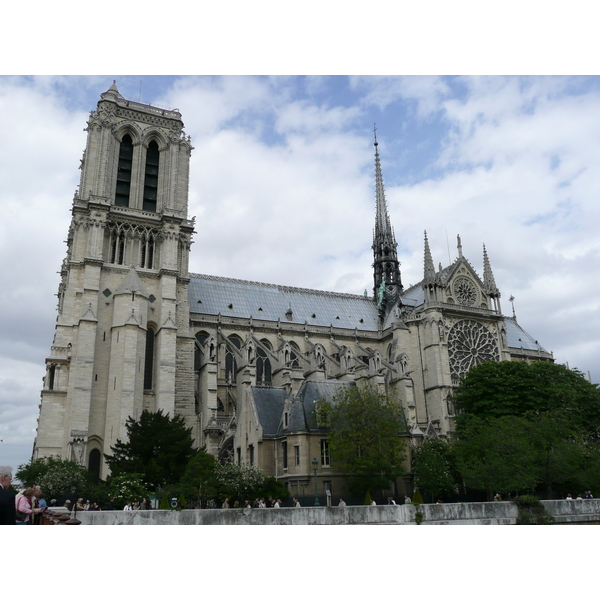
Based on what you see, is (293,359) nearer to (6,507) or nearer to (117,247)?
(117,247)

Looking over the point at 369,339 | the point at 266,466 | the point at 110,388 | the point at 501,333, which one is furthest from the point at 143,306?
the point at 501,333

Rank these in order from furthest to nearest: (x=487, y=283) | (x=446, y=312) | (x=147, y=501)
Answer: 1. (x=487, y=283)
2. (x=446, y=312)
3. (x=147, y=501)

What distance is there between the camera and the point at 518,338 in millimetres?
68938

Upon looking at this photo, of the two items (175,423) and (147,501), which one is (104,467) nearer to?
(175,423)

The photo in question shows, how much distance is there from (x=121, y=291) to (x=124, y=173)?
13.1 meters

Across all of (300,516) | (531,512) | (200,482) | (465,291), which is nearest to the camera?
(300,516)

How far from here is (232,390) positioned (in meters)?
49.0

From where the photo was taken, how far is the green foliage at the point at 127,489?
2892 centimetres

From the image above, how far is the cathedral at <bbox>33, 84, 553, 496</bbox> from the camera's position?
39406mm

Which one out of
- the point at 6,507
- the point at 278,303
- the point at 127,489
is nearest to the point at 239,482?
the point at 127,489

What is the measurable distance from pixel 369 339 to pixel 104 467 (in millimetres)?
30799

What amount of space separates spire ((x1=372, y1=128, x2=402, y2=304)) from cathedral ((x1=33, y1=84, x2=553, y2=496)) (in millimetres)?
4710

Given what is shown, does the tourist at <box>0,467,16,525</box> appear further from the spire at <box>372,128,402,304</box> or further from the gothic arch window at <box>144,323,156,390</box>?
the spire at <box>372,128,402,304</box>

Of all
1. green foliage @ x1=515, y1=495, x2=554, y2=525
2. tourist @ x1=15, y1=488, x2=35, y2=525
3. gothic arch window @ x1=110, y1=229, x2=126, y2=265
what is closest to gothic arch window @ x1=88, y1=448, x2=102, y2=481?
gothic arch window @ x1=110, y1=229, x2=126, y2=265
